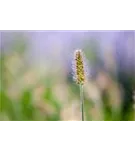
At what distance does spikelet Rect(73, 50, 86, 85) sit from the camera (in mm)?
1645

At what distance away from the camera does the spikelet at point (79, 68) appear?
1.64 m

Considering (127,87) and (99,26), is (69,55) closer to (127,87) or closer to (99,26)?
(99,26)

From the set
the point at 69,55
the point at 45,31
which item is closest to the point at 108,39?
the point at 69,55

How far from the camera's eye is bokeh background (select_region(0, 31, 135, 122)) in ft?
5.42

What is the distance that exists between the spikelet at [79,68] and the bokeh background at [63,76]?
1.1 inches

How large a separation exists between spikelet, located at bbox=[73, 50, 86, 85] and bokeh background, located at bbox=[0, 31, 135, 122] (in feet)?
0.09

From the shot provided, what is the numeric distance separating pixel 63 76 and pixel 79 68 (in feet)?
0.35

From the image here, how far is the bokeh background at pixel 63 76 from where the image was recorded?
165 cm

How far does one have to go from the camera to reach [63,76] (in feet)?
5.45

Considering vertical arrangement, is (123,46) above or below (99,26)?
below

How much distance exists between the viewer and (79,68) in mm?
1652
